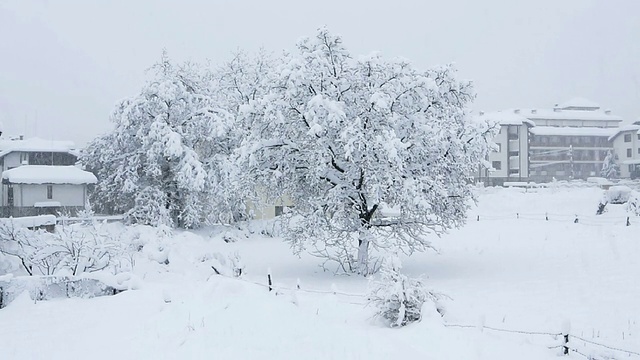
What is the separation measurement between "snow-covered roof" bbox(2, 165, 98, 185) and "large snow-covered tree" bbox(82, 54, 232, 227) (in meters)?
11.3

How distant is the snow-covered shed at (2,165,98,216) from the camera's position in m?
49.2

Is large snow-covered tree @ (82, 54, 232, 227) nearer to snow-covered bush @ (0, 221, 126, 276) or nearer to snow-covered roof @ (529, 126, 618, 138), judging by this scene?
snow-covered bush @ (0, 221, 126, 276)

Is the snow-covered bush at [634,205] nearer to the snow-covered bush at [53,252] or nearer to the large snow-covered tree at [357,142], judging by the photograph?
the large snow-covered tree at [357,142]

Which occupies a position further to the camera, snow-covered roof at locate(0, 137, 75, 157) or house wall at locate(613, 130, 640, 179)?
house wall at locate(613, 130, 640, 179)

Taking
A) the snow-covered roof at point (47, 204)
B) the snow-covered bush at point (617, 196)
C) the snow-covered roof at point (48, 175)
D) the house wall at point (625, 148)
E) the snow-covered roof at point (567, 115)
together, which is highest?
the snow-covered roof at point (567, 115)

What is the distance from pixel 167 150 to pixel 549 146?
67492 mm

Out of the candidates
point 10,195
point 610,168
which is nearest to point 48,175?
point 10,195

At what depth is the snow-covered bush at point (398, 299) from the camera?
1170 cm

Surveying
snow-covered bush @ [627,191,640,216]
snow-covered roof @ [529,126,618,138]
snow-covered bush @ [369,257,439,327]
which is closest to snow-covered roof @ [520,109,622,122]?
snow-covered roof @ [529,126,618,138]

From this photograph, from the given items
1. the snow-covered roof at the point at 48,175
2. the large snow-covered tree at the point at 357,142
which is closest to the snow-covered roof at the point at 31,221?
the large snow-covered tree at the point at 357,142

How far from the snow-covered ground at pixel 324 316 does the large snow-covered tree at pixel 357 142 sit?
254 centimetres

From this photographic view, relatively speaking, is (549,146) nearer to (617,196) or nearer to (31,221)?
(617,196)

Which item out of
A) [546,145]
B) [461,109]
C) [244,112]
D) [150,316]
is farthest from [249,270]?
[546,145]

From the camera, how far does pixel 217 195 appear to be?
127ft
